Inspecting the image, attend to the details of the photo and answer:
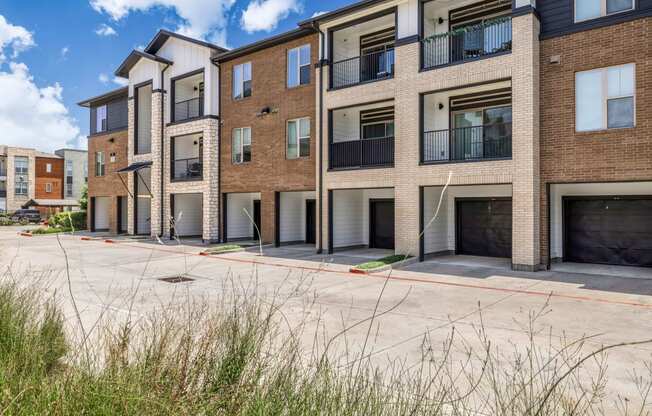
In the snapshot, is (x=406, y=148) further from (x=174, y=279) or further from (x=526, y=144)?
(x=174, y=279)

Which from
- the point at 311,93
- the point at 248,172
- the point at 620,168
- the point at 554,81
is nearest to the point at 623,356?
the point at 620,168

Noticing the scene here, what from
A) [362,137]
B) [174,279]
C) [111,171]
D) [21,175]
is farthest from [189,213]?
[21,175]

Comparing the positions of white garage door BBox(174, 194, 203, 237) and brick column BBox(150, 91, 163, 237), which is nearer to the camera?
brick column BBox(150, 91, 163, 237)

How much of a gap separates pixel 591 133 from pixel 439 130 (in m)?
4.54

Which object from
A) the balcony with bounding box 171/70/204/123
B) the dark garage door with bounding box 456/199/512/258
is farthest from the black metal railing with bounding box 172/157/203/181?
the dark garage door with bounding box 456/199/512/258

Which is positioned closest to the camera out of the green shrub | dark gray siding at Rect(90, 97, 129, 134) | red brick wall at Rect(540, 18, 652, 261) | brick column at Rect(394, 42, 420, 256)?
red brick wall at Rect(540, 18, 652, 261)

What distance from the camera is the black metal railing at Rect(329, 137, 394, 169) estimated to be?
17142mm

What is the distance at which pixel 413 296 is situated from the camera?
1016 centimetres

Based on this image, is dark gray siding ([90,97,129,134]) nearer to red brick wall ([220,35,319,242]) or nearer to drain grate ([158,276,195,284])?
red brick wall ([220,35,319,242])

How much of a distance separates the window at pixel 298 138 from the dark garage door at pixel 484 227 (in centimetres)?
699

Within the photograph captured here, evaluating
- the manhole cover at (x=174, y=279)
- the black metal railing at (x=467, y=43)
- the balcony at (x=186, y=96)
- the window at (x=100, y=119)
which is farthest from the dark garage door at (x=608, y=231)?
the window at (x=100, y=119)

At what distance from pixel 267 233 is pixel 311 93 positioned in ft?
22.2

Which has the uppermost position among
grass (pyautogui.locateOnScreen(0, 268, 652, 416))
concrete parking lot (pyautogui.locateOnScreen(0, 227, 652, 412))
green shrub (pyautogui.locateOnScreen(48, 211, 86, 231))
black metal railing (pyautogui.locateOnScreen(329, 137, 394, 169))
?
black metal railing (pyautogui.locateOnScreen(329, 137, 394, 169))

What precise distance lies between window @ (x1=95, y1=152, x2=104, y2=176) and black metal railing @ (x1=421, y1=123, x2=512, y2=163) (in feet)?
80.7
